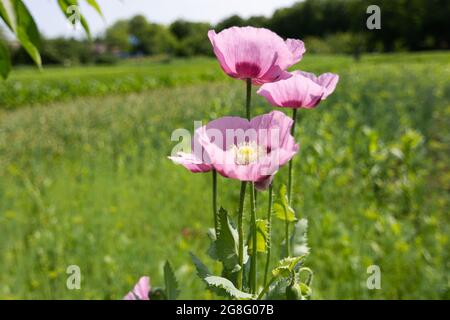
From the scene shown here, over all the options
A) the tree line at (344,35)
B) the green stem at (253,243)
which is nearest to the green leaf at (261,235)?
the green stem at (253,243)

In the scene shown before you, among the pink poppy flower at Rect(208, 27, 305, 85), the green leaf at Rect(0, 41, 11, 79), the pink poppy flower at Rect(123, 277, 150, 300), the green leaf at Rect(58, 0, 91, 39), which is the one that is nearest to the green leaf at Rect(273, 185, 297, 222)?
the pink poppy flower at Rect(208, 27, 305, 85)

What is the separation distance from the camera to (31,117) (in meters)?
9.02

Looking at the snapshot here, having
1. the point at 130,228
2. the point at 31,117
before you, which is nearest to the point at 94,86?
the point at 31,117

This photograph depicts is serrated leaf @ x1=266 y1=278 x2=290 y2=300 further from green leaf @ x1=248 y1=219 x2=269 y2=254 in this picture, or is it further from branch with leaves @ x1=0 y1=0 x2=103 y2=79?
branch with leaves @ x1=0 y1=0 x2=103 y2=79

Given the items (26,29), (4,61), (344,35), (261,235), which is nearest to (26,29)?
(26,29)

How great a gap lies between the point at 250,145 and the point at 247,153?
0.11 ft

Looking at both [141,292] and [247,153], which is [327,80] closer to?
[247,153]

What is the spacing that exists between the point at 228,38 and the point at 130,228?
308cm

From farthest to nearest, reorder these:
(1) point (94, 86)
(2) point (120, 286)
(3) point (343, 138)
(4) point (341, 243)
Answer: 1. (1) point (94, 86)
2. (3) point (343, 138)
3. (4) point (341, 243)
4. (2) point (120, 286)

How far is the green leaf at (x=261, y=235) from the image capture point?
674 millimetres

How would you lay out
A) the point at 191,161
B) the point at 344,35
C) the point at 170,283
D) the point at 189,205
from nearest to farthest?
the point at 191,161 → the point at 170,283 → the point at 189,205 → the point at 344,35

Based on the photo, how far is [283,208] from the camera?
0.72m
